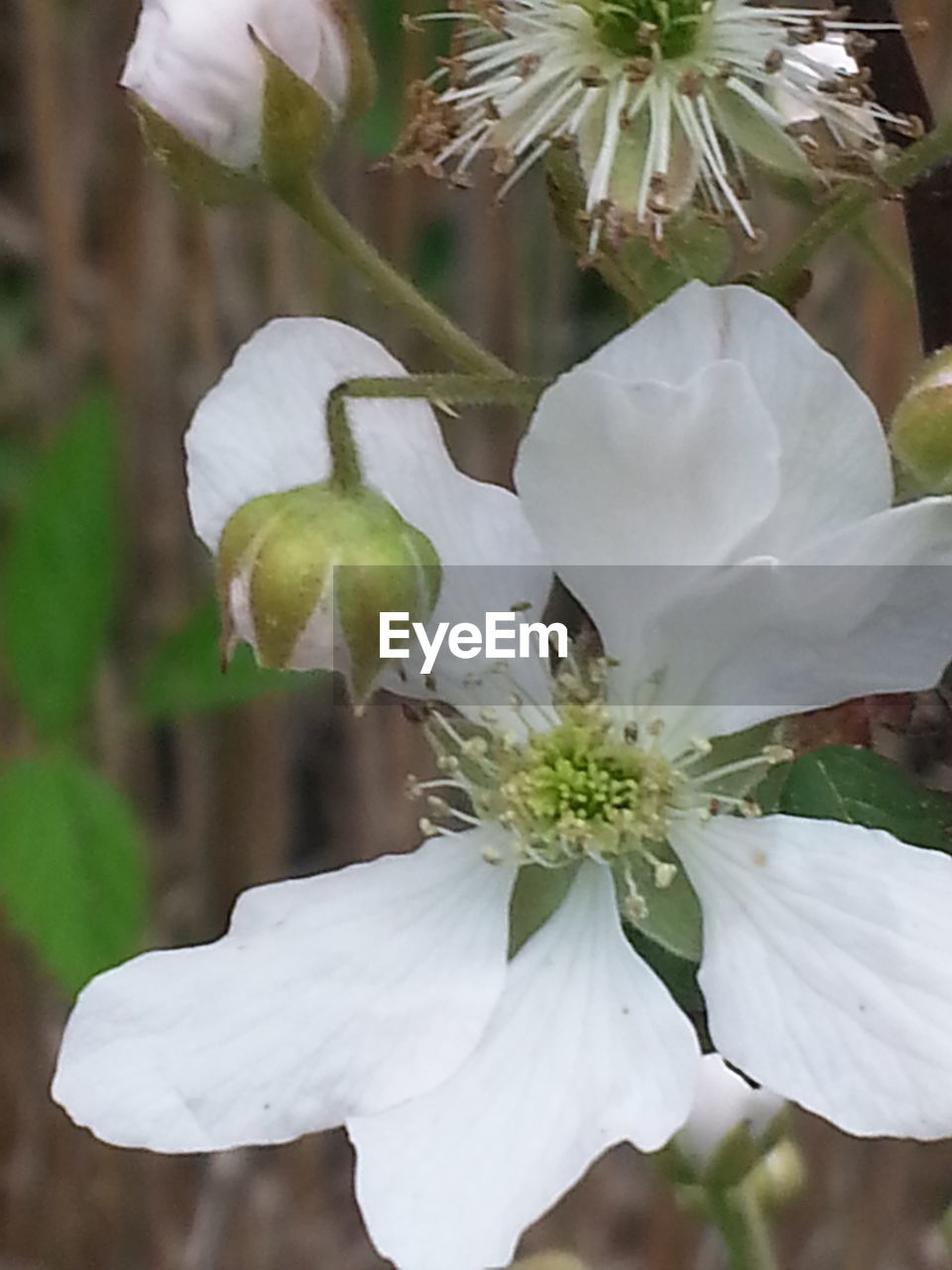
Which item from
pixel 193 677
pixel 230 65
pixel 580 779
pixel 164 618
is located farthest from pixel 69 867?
pixel 230 65

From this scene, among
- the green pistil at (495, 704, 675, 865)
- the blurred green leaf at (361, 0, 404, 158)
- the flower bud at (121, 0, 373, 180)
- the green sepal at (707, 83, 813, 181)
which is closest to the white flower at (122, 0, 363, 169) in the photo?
the flower bud at (121, 0, 373, 180)

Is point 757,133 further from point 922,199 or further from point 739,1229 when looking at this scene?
point 739,1229

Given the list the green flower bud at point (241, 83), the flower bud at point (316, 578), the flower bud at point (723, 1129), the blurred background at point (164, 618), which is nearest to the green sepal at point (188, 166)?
the green flower bud at point (241, 83)

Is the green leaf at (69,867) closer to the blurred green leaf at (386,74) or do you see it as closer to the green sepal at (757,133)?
the blurred green leaf at (386,74)

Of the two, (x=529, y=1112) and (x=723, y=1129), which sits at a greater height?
A: (x=529, y=1112)

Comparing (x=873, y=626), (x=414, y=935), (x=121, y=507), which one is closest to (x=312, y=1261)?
(x=121, y=507)

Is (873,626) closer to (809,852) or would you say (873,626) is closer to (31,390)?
(809,852)
